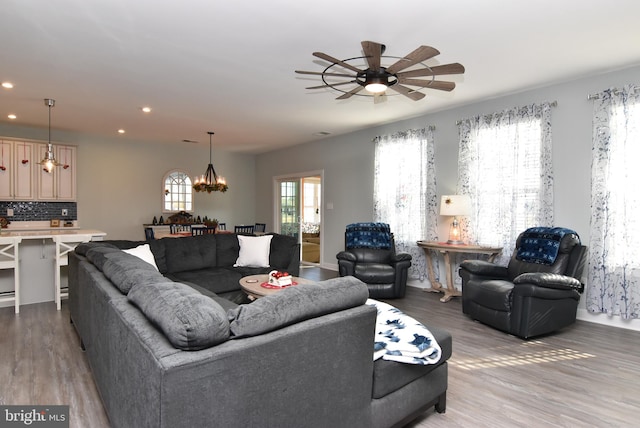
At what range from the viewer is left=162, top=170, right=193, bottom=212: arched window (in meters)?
8.31

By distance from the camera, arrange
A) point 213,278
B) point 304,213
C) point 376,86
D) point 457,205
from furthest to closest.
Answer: point 304,213 < point 457,205 < point 213,278 < point 376,86

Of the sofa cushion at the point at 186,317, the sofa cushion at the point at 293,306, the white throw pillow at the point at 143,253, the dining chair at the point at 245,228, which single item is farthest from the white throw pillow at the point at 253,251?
the sofa cushion at the point at 186,317

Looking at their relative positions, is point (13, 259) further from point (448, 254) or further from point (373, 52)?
point (448, 254)

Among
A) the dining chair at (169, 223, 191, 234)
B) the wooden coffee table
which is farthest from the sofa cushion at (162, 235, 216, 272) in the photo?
the dining chair at (169, 223, 191, 234)

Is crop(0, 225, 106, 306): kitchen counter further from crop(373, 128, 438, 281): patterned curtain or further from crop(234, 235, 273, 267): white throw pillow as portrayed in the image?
crop(373, 128, 438, 281): patterned curtain

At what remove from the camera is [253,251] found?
Result: 184 inches

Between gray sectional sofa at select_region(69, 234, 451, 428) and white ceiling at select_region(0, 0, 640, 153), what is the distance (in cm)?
200

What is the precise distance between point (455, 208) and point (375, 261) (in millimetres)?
1385

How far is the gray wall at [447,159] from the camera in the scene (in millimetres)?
4078

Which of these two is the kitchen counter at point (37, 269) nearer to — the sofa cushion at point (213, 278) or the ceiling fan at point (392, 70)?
the sofa cushion at point (213, 278)

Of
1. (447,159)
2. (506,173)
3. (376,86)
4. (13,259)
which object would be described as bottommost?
(13,259)

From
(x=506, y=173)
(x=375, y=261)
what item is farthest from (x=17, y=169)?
(x=506, y=173)

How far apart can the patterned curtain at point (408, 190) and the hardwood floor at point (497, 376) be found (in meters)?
1.93

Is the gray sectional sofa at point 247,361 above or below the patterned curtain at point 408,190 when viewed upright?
below
